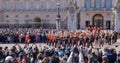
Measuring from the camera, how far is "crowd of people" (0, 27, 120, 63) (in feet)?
65.8

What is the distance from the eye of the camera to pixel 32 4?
279 ft

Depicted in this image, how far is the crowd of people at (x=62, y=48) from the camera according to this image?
20062 millimetres

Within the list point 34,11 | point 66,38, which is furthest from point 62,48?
point 34,11

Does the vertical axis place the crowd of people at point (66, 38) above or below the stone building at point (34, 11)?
below

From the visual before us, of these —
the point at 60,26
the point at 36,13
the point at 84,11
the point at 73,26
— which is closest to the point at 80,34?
the point at 73,26

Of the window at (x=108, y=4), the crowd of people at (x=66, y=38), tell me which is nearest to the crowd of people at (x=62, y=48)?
the crowd of people at (x=66, y=38)

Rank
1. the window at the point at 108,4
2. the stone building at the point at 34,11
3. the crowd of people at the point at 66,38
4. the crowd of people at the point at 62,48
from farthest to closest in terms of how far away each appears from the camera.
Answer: the stone building at the point at 34,11, the window at the point at 108,4, the crowd of people at the point at 66,38, the crowd of people at the point at 62,48

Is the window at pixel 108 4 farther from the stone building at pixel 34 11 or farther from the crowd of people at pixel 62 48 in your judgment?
the crowd of people at pixel 62 48

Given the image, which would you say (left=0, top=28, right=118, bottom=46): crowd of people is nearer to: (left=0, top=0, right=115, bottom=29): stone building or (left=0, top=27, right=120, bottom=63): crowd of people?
(left=0, top=27, right=120, bottom=63): crowd of people

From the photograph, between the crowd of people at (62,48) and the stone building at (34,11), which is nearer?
the crowd of people at (62,48)

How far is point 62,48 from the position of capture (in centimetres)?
2452

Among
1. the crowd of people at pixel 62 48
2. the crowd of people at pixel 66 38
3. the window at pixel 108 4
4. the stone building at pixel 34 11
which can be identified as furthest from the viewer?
the stone building at pixel 34 11

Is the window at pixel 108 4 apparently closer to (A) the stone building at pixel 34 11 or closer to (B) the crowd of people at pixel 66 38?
(A) the stone building at pixel 34 11

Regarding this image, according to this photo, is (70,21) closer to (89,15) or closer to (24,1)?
(89,15)
